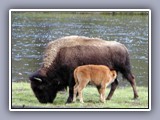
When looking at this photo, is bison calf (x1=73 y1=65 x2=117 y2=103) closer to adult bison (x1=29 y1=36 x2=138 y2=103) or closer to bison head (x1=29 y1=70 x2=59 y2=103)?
adult bison (x1=29 y1=36 x2=138 y2=103)

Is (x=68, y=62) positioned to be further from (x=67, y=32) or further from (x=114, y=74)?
(x=114, y=74)

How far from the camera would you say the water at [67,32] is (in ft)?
14.2

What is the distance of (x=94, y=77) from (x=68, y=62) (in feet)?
0.74

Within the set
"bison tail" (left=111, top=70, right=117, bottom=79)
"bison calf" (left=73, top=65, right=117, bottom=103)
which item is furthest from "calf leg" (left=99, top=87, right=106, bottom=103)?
"bison tail" (left=111, top=70, right=117, bottom=79)

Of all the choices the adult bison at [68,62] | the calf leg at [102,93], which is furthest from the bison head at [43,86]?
the calf leg at [102,93]

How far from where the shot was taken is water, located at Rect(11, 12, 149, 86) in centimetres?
432

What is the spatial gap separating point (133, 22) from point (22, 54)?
34.6 inches

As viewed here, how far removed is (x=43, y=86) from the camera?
14.3ft

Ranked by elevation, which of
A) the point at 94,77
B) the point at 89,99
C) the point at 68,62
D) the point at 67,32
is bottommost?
the point at 89,99

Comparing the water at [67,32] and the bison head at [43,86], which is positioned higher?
the water at [67,32]

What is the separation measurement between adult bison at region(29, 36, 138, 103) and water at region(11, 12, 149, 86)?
47 mm

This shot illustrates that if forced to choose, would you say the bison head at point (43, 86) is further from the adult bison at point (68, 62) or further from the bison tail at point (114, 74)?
the bison tail at point (114, 74)

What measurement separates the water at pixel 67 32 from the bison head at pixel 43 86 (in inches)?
2.4

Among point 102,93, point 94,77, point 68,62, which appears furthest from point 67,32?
point 102,93
